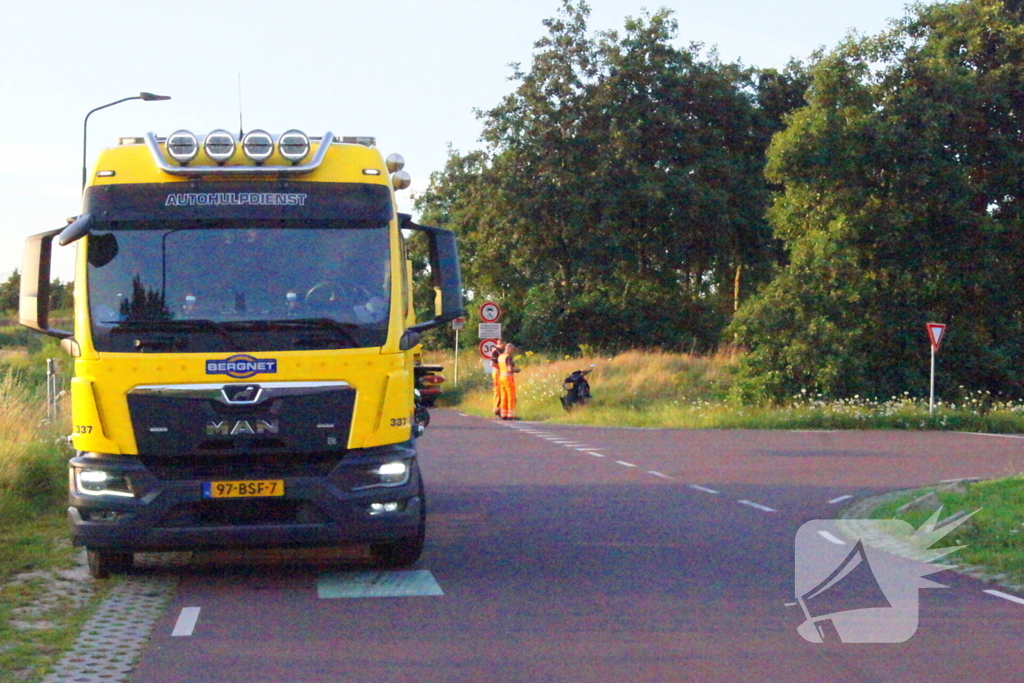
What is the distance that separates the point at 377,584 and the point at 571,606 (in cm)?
160

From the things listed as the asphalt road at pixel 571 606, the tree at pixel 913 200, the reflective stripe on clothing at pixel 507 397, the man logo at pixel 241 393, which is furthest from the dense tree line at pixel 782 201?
the man logo at pixel 241 393

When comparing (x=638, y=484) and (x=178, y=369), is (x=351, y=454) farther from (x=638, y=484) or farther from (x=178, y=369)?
(x=638, y=484)

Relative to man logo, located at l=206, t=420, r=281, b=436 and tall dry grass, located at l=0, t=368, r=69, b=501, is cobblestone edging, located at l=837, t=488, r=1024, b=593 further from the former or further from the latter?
tall dry grass, located at l=0, t=368, r=69, b=501

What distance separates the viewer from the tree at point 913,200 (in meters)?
35.4

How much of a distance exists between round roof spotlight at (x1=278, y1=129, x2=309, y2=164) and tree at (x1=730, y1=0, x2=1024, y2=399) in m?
25.5

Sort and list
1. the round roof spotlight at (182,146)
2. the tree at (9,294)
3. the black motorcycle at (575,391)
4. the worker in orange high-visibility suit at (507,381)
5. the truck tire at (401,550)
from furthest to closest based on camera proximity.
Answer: the tree at (9,294) → the black motorcycle at (575,391) → the worker in orange high-visibility suit at (507,381) → the truck tire at (401,550) → the round roof spotlight at (182,146)

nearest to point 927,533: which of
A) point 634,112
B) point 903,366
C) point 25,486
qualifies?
point 25,486

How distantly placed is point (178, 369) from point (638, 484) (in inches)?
331

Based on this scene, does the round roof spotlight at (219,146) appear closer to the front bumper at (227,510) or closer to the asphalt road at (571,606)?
the front bumper at (227,510)

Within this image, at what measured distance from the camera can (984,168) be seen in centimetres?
3856

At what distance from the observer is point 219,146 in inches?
374

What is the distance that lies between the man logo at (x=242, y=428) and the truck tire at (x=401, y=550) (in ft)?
4.18

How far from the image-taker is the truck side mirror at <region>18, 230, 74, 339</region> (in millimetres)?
9195

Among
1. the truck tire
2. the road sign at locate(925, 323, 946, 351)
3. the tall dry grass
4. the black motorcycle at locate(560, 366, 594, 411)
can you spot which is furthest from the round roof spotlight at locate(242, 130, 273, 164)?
the black motorcycle at locate(560, 366, 594, 411)
